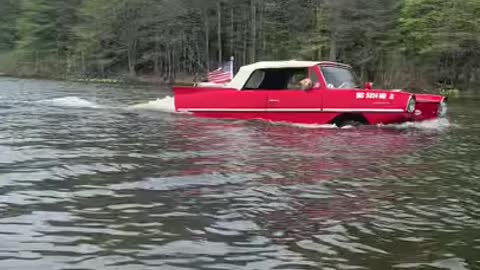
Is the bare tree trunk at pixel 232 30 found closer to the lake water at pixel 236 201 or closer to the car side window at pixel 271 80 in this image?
the car side window at pixel 271 80

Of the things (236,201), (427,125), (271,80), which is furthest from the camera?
(271,80)

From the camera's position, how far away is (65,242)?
5637 millimetres

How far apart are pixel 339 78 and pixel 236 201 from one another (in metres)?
9.95

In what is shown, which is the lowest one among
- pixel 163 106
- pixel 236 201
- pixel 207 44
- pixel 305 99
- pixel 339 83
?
pixel 236 201

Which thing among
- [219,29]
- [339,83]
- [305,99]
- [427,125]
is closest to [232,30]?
[219,29]

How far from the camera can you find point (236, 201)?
24.1 feet

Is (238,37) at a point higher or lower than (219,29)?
lower

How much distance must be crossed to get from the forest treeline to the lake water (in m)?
34.5

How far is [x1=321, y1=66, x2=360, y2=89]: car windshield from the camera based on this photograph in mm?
16422

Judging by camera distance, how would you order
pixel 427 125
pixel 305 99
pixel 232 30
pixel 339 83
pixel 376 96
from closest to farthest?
pixel 376 96 → pixel 305 99 → pixel 427 125 → pixel 339 83 → pixel 232 30

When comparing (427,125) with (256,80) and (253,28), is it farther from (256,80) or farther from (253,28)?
(253,28)

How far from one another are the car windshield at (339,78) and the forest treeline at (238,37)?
1116 inches

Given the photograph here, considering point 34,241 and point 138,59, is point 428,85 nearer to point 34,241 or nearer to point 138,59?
point 138,59

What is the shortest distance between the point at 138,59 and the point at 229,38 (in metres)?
11.0
